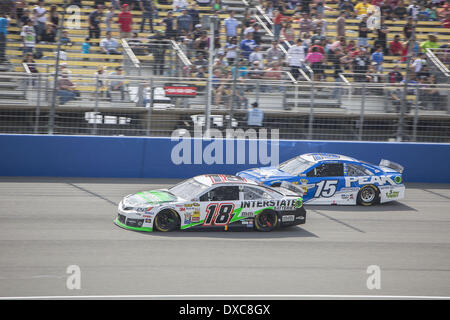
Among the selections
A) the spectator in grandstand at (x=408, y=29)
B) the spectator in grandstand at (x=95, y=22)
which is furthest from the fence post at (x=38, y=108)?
the spectator in grandstand at (x=408, y=29)

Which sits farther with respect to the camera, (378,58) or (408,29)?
(408,29)

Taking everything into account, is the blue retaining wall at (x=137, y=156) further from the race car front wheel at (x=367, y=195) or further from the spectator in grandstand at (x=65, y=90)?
the race car front wheel at (x=367, y=195)

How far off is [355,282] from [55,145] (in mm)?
9580

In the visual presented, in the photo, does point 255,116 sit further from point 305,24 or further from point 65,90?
point 65,90

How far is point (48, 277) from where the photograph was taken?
8.48 m

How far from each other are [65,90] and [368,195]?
8149 mm

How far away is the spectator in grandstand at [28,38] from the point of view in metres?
17.1

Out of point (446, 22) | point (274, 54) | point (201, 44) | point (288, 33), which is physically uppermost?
point (446, 22)

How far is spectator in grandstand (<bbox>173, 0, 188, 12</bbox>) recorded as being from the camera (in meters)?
18.9

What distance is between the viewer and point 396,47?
1941 centimetres

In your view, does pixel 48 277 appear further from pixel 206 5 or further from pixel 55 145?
pixel 206 5

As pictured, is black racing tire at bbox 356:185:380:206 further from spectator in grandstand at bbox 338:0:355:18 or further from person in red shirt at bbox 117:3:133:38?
person in red shirt at bbox 117:3:133:38

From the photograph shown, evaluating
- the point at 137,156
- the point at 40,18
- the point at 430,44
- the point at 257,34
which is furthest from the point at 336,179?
the point at 40,18

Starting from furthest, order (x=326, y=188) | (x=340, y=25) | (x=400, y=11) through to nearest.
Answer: (x=400, y=11)
(x=340, y=25)
(x=326, y=188)
